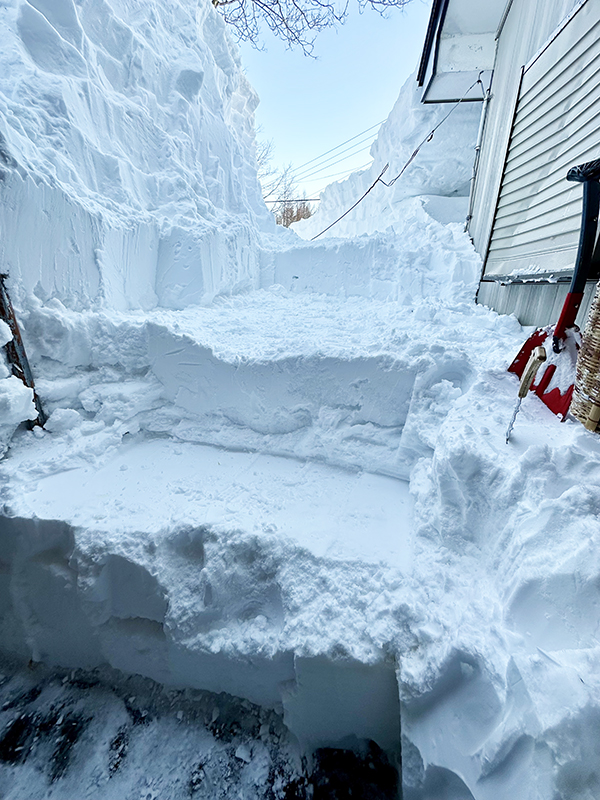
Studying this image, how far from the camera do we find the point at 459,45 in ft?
14.2

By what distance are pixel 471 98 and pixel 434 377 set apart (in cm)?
531

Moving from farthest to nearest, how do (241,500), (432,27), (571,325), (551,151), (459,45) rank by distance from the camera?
(459,45), (432,27), (551,151), (241,500), (571,325)

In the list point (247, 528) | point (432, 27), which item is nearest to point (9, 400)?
point (247, 528)

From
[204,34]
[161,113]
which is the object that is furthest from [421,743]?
[204,34]

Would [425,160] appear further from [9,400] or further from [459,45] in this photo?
[9,400]

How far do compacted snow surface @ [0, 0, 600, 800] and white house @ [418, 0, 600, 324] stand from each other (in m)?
0.43

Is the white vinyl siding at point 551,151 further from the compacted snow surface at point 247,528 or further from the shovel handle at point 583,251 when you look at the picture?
the compacted snow surface at point 247,528

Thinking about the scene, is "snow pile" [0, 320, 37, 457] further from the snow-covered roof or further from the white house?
the snow-covered roof

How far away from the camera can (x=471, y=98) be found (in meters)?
4.97

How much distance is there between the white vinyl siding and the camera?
1865 mm

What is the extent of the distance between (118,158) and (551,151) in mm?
3394

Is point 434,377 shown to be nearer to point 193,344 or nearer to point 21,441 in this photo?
point 193,344

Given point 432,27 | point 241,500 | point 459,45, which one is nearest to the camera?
point 241,500

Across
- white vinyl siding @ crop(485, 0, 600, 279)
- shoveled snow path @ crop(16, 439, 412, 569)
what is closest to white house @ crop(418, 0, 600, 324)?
white vinyl siding @ crop(485, 0, 600, 279)
